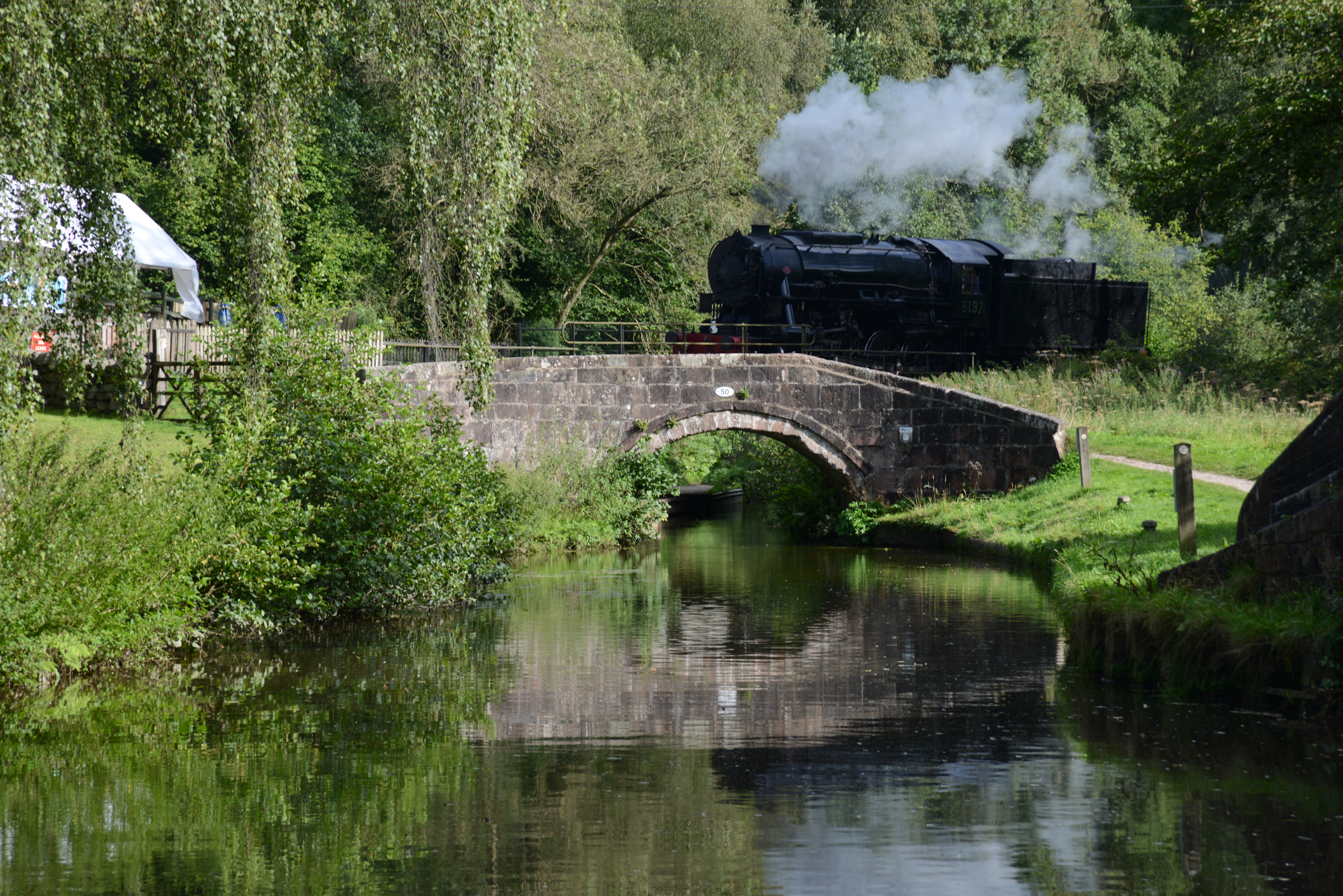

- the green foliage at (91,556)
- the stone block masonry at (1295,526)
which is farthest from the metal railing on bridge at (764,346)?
the stone block masonry at (1295,526)

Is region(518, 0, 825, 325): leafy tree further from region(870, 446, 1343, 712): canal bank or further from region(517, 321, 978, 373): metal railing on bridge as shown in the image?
region(870, 446, 1343, 712): canal bank

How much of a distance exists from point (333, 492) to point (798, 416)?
1077 cm

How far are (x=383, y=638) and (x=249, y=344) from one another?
11.2 feet

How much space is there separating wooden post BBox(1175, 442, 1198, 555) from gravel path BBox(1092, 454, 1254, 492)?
351 centimetres

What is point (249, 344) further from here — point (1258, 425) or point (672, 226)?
point (672, 226)

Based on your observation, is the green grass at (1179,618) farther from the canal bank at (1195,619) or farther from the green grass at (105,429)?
the green grass at (105,429)

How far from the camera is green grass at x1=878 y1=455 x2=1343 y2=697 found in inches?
317

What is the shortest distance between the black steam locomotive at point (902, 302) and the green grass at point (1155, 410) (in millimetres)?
991

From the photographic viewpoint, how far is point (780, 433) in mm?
21391

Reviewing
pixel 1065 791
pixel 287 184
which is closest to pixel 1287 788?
pixel 1065 791

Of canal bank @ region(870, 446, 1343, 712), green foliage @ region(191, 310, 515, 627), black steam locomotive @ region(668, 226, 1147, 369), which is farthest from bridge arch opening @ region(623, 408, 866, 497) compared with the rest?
green foliage @ region(191, 310, 515, 627)

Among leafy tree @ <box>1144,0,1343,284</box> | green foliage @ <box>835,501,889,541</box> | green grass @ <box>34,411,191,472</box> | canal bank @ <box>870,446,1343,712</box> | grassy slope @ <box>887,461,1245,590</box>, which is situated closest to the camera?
canal bank @ <box>870,446,1343,712</box>

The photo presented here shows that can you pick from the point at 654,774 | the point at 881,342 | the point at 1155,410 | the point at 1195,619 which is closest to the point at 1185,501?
the point at 1195,619

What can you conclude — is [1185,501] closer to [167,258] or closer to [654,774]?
[654,774]
